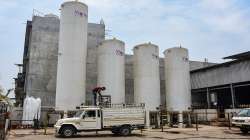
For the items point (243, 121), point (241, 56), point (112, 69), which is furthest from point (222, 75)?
point (243, 121)

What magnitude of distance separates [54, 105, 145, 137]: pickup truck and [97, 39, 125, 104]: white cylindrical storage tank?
7.11m

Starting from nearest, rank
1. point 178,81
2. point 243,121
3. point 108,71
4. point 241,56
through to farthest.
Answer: point 243,121 < point 108,71 < point 178,81 < point 241,56

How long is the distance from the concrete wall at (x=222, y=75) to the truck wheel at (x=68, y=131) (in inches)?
831

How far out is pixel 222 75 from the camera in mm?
34469

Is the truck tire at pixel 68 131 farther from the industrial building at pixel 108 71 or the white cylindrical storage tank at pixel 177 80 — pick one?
the white cylindrical storage tank at pixel 177 80

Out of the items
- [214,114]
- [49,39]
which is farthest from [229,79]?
[49,39]

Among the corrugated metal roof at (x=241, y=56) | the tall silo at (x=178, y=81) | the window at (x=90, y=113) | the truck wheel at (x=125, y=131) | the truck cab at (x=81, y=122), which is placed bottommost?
the truck wheel at (x=125, y=131)

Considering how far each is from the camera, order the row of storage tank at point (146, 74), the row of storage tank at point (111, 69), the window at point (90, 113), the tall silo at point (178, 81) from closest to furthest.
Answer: the window at point (90, 113)
the row of storage tank at point (111, 69)
the row of storage tank at point (146, 74)
the tall silo at point (178, 81)

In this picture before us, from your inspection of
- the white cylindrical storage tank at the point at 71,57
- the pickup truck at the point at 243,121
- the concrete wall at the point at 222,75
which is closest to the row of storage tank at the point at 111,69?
the white cylindrical storage tank at the point at 71,57

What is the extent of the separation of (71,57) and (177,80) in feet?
40.2

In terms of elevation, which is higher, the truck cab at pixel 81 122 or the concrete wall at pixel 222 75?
the concrete wall at pixel 222 75

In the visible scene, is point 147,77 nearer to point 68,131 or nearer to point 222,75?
point 222,75

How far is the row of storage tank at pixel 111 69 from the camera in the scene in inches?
1015

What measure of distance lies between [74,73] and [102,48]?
4.56 m
